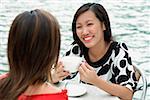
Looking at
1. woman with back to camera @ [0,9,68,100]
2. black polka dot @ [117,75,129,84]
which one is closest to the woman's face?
black polka dot @ [117,75,129,84]

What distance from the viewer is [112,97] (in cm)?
173

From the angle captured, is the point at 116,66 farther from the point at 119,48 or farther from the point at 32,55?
the point at 32,55

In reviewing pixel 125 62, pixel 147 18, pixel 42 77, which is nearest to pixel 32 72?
pixel 42 77

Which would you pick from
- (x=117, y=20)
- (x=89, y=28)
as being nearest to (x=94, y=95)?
(x=89, y=28)

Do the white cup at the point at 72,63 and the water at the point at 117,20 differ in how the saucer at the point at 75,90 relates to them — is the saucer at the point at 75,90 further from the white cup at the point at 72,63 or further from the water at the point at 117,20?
the water at the point at 117,20

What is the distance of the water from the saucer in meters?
1.84

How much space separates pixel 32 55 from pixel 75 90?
605 millimetres

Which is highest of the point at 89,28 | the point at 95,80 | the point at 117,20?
the point at 89,28

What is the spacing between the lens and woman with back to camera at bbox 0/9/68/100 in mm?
1149

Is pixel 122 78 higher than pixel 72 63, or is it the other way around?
pixel 72 63

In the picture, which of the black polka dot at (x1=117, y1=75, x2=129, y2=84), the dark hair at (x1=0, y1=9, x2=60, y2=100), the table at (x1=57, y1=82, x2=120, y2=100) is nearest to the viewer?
the dark hair at (x1=0, y1=9, x2=60, y2=100)

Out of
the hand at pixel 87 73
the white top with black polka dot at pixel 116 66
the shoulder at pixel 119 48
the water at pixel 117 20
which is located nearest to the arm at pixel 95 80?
the hand at pixel 87 73

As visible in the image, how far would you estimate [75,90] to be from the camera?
5.66ft

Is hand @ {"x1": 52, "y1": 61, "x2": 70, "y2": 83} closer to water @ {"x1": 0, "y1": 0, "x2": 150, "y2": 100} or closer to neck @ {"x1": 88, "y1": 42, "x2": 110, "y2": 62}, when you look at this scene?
neck @ {"x1": 88, "y1": 42, "x2": 110, "y2": 62}
